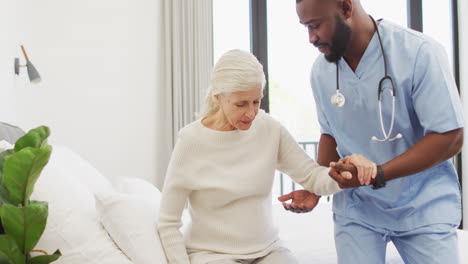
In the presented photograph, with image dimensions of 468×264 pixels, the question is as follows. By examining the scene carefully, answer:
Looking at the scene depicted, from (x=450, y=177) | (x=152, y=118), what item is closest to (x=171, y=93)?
(x=152, y=118)

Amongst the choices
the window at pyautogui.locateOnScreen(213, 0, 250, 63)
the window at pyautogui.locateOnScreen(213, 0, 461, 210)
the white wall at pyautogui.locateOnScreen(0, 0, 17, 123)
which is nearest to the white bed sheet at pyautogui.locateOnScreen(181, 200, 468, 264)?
the white wall at pyautogui.locateOnScreen(0, 0, 17, 123)

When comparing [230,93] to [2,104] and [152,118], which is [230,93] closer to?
[2,104]

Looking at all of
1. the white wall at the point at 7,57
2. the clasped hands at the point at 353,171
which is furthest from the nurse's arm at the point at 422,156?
the white wall at the point at 7,57

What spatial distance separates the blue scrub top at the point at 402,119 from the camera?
122cm

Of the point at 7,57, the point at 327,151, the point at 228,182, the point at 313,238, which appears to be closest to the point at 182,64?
the point at 7,57

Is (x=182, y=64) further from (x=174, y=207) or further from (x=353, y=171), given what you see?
(x=353, y=171)

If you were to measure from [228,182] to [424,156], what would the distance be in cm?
55

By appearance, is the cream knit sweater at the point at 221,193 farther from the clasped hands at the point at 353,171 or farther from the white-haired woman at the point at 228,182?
the clasped hands at the point at 353,171

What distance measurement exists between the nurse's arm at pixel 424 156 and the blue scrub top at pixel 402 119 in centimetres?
3

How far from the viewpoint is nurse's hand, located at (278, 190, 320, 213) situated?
144 cm

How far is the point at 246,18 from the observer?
3.96 m

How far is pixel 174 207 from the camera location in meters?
1.31

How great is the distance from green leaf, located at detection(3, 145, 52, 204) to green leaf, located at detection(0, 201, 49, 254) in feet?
0.11

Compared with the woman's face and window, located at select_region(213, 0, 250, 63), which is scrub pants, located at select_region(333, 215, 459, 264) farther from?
window, located at select_region(213, 0, 250, 63)
